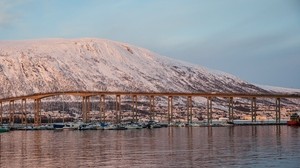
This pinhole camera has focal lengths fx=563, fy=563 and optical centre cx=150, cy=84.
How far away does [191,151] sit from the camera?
50312 millimetres

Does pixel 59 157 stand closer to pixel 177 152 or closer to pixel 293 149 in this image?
pixel 177 152

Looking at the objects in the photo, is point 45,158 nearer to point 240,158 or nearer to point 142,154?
point 142,154

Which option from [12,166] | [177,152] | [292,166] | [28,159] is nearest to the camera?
[292,166]

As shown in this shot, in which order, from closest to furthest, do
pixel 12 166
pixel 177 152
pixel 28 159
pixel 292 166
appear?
pixel 292 166
pixel 12 166
pixel 28 159
pixel 177 152

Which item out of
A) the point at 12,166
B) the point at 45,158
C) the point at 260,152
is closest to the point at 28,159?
the point at 45,158

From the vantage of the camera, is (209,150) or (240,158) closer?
(240,158)

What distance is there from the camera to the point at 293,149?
164ft

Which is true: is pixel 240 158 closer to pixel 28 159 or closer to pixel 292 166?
pixel 292 166

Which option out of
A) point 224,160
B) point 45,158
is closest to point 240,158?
point 224,160

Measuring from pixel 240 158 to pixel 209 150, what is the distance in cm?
881

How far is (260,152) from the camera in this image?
4753cm

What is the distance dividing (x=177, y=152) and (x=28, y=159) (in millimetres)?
12805

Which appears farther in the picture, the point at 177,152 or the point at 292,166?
the point at 177,152

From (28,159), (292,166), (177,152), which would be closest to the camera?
(292,166)
